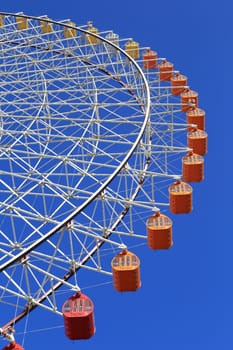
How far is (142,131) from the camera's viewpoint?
84.6 feet

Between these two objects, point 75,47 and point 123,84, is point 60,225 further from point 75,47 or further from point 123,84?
point 75,47

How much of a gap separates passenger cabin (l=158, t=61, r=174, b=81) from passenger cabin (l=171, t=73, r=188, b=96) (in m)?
0.63

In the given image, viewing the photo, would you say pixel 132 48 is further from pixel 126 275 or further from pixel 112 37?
pixel 126 275

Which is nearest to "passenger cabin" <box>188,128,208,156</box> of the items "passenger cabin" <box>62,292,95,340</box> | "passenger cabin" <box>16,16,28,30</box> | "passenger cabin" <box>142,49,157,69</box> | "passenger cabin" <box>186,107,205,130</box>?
"passenger cabin" <box>186,107,205,130</box>

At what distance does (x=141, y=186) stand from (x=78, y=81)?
35.7ft

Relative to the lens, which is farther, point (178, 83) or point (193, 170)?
point (178, 83)

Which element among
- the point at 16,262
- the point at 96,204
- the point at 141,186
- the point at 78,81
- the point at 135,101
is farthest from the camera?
the point at 78,81

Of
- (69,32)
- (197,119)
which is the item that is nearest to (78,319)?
(197,119)

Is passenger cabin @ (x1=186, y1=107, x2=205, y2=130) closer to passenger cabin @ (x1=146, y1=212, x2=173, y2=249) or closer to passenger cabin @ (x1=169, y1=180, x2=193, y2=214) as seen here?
passenger cabin @ (x1=169, y1=180, x2=193, y2=214)

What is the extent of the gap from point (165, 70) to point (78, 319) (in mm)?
24387

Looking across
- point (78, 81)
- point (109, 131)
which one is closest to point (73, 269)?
point (109, 131)

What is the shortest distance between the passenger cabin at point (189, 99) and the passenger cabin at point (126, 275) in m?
14.3

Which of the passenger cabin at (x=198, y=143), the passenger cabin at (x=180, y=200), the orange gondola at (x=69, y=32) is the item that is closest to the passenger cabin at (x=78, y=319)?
the passenger cabin at (x=180, y=200)

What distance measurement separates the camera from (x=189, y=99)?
35562mm
